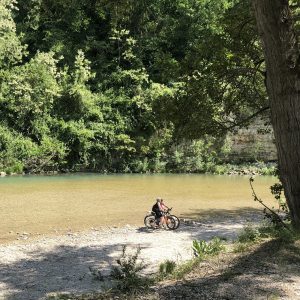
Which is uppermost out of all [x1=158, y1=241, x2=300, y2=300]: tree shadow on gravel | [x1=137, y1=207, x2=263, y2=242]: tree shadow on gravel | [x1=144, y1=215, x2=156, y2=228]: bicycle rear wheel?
[x1=158, y1=241, x2=300, y2=300]: tree shadow on gravel

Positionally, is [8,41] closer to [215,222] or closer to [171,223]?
[215,222]

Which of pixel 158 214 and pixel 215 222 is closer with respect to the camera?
pixel 158 214

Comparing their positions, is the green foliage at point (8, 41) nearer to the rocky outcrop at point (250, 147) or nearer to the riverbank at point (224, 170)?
the riverbank at point (224, 170)

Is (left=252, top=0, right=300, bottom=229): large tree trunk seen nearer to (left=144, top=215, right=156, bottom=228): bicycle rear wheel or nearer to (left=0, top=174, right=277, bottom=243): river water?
Answer: (left=144, top=215, right=156, bottom=228): bicycle rear wheel

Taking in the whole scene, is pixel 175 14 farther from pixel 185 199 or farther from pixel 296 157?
pixel 296 157

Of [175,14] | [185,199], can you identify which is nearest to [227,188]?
[185,199]

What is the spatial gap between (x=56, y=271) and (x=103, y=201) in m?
10.3

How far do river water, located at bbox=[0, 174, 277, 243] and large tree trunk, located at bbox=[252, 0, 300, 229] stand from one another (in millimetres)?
9390

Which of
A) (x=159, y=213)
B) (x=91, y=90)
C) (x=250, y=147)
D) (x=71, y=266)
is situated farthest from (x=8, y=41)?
(x=71, y=266)

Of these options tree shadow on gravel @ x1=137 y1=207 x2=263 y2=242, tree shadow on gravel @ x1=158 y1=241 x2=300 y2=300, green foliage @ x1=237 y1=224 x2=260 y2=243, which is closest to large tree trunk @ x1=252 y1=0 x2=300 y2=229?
tree shadow on gravel @ x1=158 y1=241 x2=300 y2=300

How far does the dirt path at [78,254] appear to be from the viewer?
7.91 metres

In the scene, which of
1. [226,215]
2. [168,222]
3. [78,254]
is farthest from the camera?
[226,215]

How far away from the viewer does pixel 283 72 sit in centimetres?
498

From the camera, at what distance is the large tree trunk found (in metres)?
4.95
